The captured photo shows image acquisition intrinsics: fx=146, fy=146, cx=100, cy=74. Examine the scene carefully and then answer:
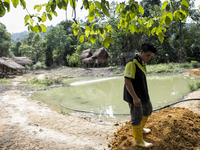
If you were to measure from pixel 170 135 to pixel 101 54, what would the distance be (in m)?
19.6

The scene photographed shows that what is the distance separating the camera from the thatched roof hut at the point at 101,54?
21125mm

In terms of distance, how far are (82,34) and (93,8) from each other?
0.38 m

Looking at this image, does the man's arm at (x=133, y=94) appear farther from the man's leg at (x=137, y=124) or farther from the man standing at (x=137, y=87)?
the man's leg at (x=137, y=124)

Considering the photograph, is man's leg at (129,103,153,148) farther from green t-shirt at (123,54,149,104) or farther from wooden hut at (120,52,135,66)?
wooden hut at (120,52,135,66)

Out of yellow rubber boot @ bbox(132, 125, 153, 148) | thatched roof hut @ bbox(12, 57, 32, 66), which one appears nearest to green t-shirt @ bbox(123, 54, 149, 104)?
yellow rubber boot @ bbox(132, 125, 153, 148)

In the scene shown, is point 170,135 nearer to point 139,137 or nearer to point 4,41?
point 139,137

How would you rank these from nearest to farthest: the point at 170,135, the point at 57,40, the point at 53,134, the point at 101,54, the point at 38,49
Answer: the point at 170,135
the point at 53,134
the point at 101,54
the point at 57,40
the point at 38,49

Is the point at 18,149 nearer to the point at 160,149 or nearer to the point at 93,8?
the point at 160,149

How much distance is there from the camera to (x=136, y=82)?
2.25 meters

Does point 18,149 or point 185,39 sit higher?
point 185,39

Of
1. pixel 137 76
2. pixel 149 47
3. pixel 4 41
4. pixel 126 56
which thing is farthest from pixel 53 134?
pixel 4 41

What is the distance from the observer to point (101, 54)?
21.6 metres

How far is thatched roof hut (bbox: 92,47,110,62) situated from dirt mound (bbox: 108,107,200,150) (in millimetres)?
18605

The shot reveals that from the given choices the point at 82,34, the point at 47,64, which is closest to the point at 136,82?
the point at 82,34
